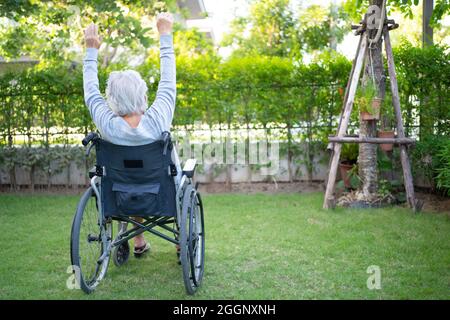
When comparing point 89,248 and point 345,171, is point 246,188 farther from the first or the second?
point 89,248

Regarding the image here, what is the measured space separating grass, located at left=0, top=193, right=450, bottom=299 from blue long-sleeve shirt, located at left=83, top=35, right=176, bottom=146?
3.02ft

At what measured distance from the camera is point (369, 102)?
5008mm

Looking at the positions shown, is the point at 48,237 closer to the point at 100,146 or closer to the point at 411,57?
the point at 100,146

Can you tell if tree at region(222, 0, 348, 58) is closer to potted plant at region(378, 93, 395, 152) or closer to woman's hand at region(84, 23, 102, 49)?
potted plant at region(378, 93, 395, 152)

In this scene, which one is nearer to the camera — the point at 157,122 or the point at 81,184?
the point at 157,122

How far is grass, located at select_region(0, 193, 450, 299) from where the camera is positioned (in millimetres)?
3068

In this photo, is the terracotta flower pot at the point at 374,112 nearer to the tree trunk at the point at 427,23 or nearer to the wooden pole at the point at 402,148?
the wooden pole at the point at 402,148

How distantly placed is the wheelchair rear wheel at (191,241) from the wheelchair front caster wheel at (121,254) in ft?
1.89

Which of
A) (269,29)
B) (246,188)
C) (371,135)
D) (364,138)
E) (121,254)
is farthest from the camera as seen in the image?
(269,29)

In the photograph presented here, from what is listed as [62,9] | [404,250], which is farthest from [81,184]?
[404,250]

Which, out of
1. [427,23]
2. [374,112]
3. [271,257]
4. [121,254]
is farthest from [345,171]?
[121,254]

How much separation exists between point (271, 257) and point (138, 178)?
1.25m
